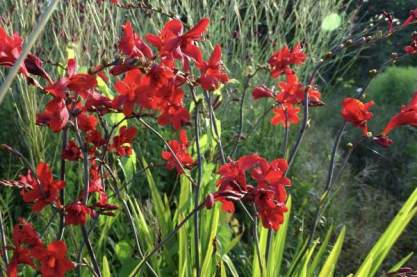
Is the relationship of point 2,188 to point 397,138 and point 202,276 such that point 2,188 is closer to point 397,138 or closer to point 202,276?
point 202,276

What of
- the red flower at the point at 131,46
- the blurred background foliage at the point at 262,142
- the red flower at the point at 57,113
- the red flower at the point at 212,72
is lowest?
the blurred background foliage at the point at 262,142

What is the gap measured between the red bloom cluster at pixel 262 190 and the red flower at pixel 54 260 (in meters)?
0.31

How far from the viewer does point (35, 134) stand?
91.9 inches

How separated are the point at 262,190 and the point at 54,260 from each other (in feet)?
1.38

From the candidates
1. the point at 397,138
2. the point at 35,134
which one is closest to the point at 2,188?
the point at 35,134

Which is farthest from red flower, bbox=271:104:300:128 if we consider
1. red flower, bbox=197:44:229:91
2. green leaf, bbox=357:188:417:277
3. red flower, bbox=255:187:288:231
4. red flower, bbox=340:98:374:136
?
red flower, bbox=255:187:288:231

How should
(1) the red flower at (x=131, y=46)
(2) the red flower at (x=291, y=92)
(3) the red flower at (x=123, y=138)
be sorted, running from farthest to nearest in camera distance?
(2) the red flower at (x=291, y=92) → (3) the red flower at (x=123, y=138) → (1) the red flower at (x=131, y=46)

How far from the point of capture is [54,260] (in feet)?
4.18

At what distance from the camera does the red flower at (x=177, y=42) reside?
1.29 meters

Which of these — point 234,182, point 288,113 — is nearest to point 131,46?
point 234,182

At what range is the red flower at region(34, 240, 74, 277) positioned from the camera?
4.11 ft

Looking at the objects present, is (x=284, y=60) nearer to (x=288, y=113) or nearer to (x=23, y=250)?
(x=288, y=113)

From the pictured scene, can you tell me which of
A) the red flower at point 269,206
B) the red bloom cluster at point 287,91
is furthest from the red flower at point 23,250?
the red bloom cluster at point 287,91

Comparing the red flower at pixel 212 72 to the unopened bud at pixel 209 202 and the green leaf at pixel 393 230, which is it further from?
the green leaf at pixel 393 230
